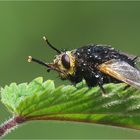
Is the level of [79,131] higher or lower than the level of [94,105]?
lower

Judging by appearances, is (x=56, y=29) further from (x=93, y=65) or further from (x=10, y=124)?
(x=10, y=124)

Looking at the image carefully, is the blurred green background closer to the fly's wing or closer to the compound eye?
the compound eye

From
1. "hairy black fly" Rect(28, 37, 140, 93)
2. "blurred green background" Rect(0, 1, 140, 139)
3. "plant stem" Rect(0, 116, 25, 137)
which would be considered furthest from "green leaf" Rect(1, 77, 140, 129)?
"blurred green background" Rect(0, 1, 140, 139)

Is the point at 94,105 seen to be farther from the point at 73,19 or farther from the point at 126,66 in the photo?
the point at 73,19

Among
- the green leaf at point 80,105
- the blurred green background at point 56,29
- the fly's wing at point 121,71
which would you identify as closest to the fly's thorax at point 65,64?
the fly's wing at point 121,71

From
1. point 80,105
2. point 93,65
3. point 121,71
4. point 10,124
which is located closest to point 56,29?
point 93,65

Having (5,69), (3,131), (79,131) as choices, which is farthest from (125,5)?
(3,131)
